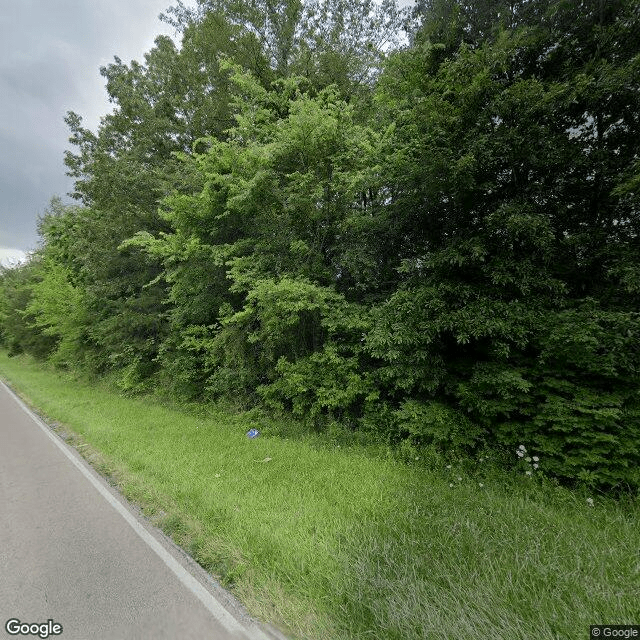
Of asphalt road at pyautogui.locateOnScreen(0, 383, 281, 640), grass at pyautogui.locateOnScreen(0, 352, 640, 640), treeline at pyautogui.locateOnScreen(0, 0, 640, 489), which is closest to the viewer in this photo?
grass at pyautogui.locateOnScreen(0, 352, 640, 640)

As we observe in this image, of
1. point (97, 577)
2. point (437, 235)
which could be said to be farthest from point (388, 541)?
point (437, 235)

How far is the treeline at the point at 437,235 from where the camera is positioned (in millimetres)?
4766

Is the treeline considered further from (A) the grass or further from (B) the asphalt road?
(B) the asphalt road

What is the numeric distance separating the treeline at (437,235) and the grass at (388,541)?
3.86 ft

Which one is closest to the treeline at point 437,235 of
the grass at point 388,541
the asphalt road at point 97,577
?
the grass at point 388,541

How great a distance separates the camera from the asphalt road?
2434 mm

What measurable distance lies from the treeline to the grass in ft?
3.86

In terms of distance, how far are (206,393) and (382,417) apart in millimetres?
5411

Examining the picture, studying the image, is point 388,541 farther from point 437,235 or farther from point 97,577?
point 437,235

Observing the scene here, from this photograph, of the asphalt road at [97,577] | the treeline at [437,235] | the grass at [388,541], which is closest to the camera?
the grass at [388,541]

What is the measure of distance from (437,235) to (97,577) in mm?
6570

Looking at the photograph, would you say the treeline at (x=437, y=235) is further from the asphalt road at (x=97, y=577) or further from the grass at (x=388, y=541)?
the asphalt road at (x=97, y=577)

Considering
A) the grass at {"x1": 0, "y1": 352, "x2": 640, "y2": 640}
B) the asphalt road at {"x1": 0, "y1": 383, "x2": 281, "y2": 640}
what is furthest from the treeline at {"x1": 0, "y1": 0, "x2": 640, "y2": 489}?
the asphalt road at {"x1": 0, "y1": 383, "x2": 281, "y2": 640}

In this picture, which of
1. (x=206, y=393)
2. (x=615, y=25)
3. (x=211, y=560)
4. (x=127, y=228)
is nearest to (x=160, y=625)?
(x=211, y=560)
